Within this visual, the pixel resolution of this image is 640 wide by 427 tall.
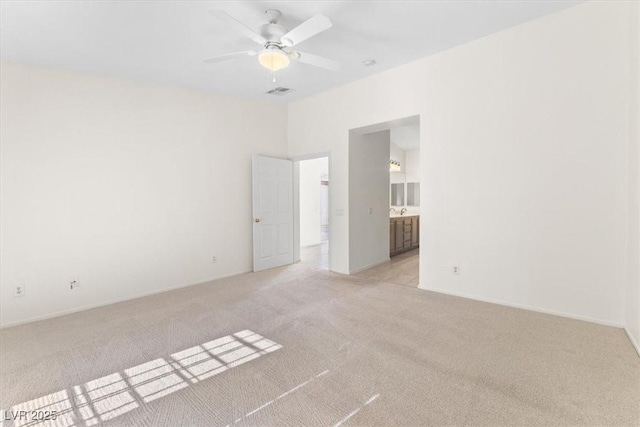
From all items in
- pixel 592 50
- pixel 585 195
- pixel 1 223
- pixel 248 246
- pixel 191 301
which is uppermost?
pixel 592 50

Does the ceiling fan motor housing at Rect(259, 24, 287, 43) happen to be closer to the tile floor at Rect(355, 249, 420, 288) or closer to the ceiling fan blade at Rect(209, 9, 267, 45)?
the ceiling fan blade at Rect(209, 9, 267, 45)

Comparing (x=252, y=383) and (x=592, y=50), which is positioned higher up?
(x=592, y=50)

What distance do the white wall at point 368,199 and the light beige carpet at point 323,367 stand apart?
64.7 inches

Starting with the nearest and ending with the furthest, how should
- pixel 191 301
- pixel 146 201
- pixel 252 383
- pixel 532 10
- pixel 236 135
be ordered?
pixel 252 383, pixel 532 10, pixel 191 301, pixel 146 201, pixel 236 135

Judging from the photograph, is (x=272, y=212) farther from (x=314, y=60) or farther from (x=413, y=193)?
(x=413, y=193)

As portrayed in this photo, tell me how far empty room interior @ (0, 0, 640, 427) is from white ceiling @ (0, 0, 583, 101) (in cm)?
3

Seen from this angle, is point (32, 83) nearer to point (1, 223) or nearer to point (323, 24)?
point (1, 223)

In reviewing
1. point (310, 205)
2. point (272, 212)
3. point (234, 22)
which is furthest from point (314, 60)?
point (310, 205)

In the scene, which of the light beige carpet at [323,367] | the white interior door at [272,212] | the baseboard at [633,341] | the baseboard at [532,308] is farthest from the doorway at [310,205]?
the baseboard at [633,341]

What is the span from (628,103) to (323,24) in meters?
2.80

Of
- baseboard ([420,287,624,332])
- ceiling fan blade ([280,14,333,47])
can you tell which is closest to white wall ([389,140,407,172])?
baseboard ([420,287,624,332])

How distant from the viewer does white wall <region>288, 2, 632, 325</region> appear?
2.76 meters

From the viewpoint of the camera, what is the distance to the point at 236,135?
496cm

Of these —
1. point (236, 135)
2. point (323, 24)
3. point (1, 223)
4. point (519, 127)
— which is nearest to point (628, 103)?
point (519, 127)
